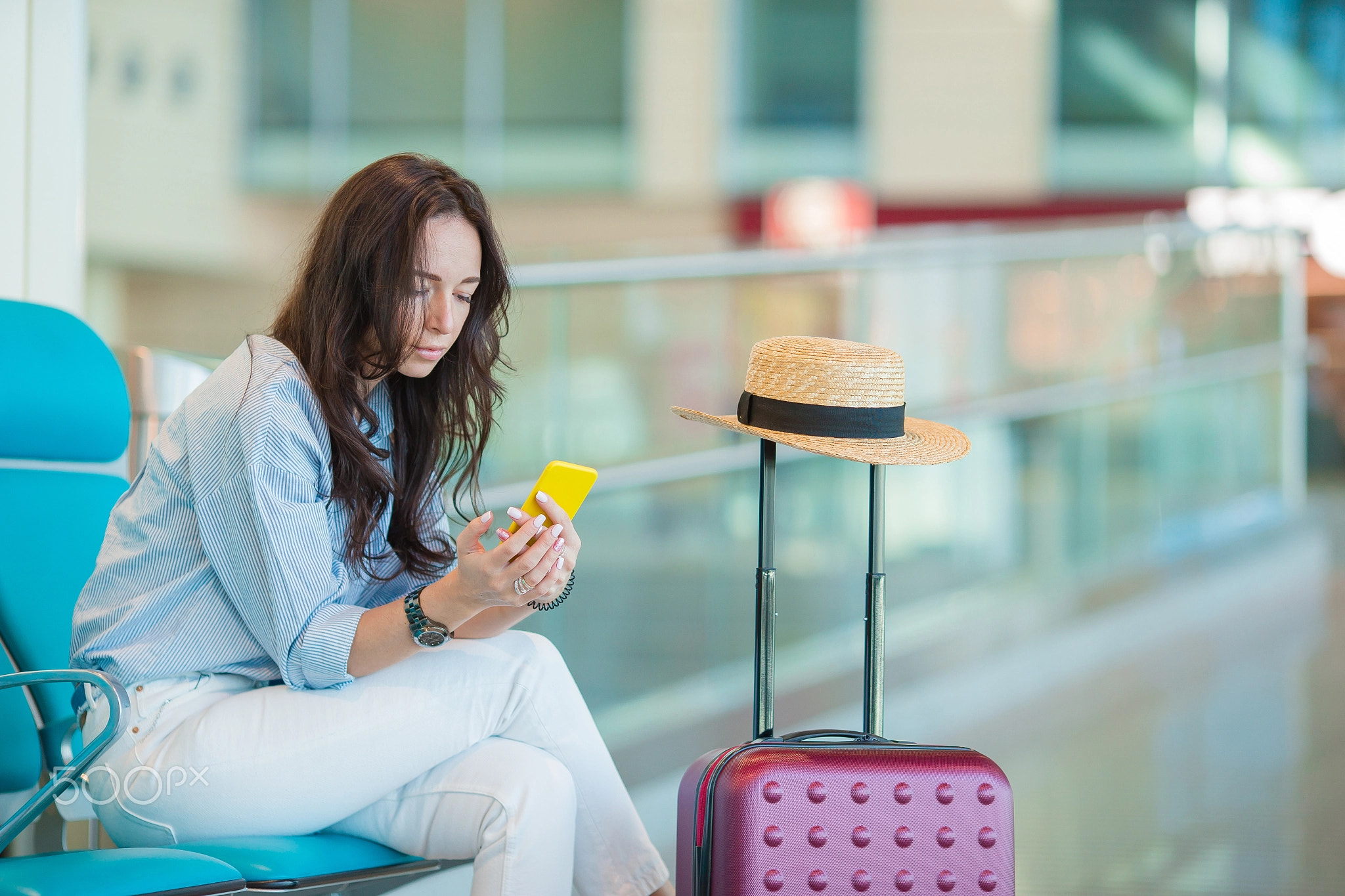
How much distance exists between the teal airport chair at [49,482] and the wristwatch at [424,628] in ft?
1.70

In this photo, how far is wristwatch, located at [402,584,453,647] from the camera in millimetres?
1220

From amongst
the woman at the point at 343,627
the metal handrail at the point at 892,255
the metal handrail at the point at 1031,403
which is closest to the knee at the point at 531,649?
the woman at the point at 343,627

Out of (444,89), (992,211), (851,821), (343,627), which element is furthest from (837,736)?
(444,89)

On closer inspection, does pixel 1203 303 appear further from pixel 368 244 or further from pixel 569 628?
pixel 368 244

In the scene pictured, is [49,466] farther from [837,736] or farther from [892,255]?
[892,255]

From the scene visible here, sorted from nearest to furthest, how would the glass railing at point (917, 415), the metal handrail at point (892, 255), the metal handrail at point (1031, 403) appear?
the metal handrail at point (892, 255)
the metal handrail at point (1031, 403)
the glass railing at point (917, 415)

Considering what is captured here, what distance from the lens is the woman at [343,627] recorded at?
121 centimetres

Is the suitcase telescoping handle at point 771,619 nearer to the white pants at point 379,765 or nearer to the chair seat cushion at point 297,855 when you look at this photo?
the white pants at point 379,765

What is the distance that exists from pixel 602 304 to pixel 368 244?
7.00 ft

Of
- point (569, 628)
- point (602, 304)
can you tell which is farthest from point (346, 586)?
point (602, 304)

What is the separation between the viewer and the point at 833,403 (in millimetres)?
1381

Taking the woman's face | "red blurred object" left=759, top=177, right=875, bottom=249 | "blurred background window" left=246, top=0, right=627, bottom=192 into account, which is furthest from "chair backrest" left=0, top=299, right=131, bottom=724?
"blurred background window" left=246, top=0, right=627, bottom=192

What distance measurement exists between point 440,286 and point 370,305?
8 centimetres

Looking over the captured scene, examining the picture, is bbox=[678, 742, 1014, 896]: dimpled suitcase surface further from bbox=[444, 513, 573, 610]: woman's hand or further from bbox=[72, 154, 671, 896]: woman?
bbox=[444, 513, 573, 610]: woman's hand
